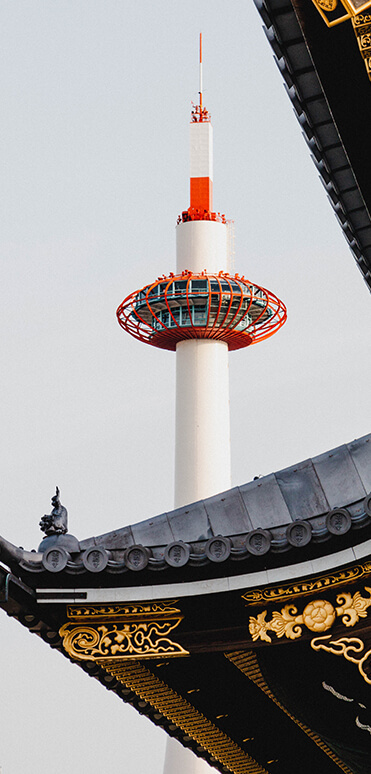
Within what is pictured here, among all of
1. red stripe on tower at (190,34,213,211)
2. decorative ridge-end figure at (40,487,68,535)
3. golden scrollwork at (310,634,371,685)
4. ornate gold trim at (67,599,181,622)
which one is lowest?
golden scrollwork at (310,634,371,685)

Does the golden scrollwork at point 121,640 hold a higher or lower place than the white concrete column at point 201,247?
lower

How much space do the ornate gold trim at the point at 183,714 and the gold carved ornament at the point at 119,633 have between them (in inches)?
7.3

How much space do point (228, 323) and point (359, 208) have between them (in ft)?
98.5

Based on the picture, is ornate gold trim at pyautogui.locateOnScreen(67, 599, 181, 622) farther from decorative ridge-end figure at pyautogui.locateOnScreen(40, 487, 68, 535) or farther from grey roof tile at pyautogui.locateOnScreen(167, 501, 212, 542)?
grey roof tile at pyautogui.locateOnScreen(167, 501, 212, 542)

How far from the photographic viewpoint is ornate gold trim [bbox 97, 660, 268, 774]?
1016cm

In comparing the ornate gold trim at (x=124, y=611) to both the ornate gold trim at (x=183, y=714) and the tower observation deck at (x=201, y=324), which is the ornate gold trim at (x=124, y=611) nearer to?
the ornate gold trim at (x=183, y=714)

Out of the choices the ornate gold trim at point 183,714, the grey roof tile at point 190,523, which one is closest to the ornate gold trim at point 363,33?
the grey roof tile at point 190,523

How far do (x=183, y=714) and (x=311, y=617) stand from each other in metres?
3.02

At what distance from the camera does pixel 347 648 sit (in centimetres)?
897

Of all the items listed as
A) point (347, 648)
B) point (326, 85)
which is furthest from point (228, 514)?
point (326, 85)

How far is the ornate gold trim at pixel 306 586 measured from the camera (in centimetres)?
873

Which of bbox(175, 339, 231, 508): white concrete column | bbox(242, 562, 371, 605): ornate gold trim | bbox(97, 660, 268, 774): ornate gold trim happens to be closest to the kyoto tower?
bbox(175, 339, 231, 508): white concrete column

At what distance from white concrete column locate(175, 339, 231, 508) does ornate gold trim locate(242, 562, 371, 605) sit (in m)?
30.8

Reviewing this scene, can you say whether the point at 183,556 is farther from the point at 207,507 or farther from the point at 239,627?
the point at 207,507
